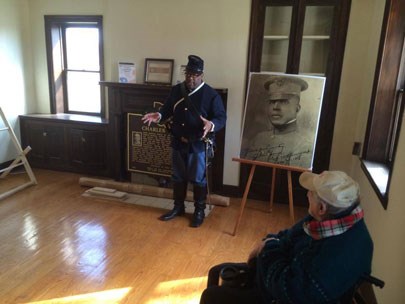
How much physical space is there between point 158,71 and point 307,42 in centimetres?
154

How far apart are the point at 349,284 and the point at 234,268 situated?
1.67 feet

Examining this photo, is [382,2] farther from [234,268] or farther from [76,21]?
[76,21]

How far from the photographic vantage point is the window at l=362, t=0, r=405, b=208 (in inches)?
89.7

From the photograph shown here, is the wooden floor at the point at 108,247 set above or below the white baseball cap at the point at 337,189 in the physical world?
below

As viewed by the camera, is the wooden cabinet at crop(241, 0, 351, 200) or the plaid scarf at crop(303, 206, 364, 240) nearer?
the plaid scarf at crop(303, 206, 364, 240)

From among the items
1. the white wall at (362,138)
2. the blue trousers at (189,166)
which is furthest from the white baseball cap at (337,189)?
the blue trousers at (189,166)

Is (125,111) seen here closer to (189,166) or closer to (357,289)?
(189,166)

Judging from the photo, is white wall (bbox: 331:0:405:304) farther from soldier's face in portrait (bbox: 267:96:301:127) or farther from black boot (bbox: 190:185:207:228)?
black boot (bbox: 190:185:207:228)

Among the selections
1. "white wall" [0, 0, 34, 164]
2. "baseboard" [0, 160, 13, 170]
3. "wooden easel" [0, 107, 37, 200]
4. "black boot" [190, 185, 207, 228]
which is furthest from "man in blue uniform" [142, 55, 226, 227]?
"baseboard" [0, 160, 13, 170]

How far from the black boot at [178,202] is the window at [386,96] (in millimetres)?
1518

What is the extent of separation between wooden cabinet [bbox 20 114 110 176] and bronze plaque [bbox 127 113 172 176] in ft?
1.28

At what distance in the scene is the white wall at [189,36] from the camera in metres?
3.28

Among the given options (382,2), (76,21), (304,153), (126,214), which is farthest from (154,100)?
(382,2)

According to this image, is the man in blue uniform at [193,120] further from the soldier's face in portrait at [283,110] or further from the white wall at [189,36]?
the white wall at [189,36]
